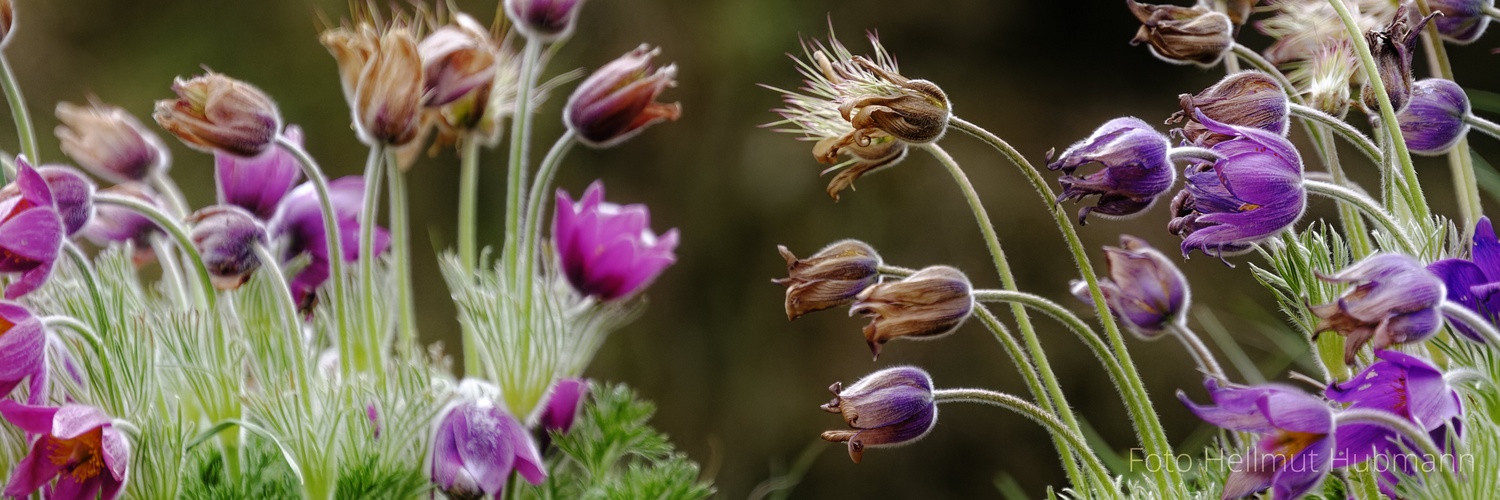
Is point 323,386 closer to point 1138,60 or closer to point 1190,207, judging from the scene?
point 1190,207

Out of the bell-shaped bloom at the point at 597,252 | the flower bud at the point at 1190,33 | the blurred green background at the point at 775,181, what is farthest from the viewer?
the blurred green background at the point at 775,181

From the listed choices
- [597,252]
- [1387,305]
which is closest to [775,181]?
[597,252]

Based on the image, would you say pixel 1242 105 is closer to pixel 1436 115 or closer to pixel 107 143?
pixel 1436 115

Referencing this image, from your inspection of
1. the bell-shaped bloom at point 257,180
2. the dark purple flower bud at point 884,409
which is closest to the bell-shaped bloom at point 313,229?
the bell-shaped bloom at point 257,180

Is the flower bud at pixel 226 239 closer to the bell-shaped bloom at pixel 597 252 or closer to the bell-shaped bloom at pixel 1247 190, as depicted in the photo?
the bell-shaped bloom at pixel 597 252

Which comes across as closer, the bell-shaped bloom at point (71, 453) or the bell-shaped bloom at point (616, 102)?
the bell-shaped bloom at point (71, 453)

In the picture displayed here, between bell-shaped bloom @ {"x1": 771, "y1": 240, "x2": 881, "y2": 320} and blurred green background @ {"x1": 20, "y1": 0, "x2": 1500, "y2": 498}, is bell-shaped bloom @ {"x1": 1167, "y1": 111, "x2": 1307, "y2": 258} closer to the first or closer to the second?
bell-shaped bloom @ {"x1": 771, "y1": 240, "x2": 881, "y2": 320}
